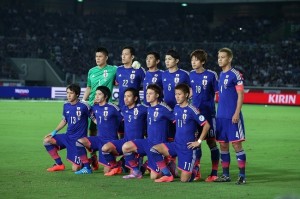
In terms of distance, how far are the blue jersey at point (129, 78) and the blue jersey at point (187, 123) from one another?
174 cm

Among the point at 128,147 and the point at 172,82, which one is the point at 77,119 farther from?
the point at 172,82

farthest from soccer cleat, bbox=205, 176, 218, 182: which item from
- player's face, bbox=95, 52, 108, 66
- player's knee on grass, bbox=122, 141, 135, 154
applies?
player's face, bbox=95, 52, 108, 66

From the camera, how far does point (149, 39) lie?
54.7 metres

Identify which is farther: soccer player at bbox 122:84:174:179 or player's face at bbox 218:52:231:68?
soccer player at bbox 122:84:174:179

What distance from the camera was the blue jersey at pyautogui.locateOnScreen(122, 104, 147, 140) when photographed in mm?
11297

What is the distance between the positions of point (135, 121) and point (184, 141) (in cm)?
109

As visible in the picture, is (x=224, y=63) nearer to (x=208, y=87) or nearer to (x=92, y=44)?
(x=208, y=87)

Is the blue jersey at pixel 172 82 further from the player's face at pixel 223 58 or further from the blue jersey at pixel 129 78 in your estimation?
the player's face at pixel 223 58

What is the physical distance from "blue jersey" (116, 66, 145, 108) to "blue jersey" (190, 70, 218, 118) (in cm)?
145

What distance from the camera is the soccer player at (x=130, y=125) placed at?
11211 millimetres

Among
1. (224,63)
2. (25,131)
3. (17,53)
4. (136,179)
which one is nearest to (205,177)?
(136,179)

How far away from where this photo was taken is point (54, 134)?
38.8 feet

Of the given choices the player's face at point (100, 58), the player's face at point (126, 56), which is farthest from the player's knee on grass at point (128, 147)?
the player's face at point (100, 58)

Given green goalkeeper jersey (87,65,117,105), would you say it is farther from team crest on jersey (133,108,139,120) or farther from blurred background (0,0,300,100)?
blurred background (0,0,300,100)
